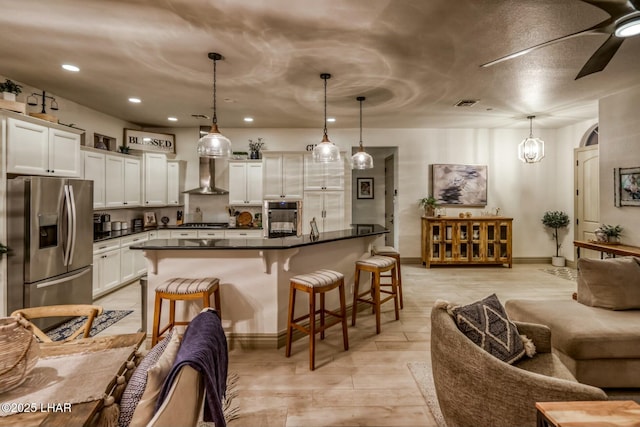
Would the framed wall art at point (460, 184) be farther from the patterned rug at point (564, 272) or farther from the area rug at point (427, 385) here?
the area rug at point (427, 385)

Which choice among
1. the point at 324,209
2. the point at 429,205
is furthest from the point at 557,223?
the point at 324,209

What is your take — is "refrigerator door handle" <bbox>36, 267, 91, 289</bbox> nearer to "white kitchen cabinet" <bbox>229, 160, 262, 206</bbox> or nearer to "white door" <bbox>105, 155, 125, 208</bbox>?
"white door" <bbox>105, 155, 125, 208</bbox>

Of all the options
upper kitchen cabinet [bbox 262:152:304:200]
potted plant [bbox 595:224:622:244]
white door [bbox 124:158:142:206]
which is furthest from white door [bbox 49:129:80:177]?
potted plant [bbox 595:224:622:244]

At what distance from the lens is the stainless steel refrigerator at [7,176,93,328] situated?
3096 millimetres

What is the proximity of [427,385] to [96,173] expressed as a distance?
508 cm

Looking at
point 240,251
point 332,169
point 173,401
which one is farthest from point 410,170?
point 173,401

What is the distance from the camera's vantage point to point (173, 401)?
87 cm

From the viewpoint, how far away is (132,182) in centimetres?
535

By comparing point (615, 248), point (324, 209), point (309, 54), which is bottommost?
point (615, 248)

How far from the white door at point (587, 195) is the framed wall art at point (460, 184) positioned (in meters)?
1.63

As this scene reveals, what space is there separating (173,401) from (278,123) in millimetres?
5711

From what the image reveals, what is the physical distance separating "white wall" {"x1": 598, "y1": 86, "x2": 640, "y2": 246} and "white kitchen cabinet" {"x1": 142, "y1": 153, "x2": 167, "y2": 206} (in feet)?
24.0

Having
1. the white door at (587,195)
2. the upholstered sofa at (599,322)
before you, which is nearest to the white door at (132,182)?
the upholstered sofa at (599,322)

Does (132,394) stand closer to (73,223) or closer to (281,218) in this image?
→ (73,223)
